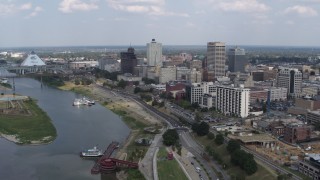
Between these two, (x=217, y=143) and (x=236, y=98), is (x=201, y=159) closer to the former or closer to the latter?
(x=217, y=143)

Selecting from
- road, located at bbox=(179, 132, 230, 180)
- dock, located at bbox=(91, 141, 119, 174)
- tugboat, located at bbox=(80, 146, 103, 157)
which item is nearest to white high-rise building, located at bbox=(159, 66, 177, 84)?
road, located at bbox=(179, 132, 230, 180)

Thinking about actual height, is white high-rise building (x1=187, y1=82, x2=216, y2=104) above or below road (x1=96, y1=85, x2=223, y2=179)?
above

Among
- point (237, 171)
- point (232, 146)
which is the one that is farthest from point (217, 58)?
point (237, 171)

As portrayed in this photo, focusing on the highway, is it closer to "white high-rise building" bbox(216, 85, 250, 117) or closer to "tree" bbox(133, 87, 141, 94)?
"white high-rise building" bbox(216, 85, 250, 117)

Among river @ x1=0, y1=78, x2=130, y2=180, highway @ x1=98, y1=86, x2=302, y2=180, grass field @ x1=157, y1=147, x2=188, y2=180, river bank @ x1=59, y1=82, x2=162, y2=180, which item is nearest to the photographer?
grass field @ x1=157, y1=147, x2=188, y2=180

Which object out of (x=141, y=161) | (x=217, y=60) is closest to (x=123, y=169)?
(x=141, y=161)

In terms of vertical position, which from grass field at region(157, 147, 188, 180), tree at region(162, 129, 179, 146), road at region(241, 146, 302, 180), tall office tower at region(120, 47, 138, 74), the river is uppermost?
tall office tower at region(120, 47, 138, 74)
